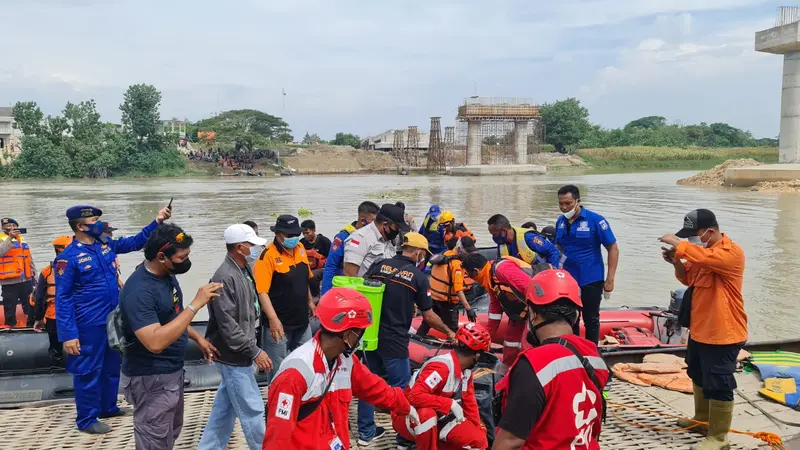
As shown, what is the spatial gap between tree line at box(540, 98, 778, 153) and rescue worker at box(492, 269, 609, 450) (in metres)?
78.0

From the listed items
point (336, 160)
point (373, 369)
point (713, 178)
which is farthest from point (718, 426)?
point (336, 160)

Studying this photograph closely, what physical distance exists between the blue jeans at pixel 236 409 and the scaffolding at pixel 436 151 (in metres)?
63.3

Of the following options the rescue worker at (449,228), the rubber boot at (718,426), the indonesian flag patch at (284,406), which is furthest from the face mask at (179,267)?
the rescue worker at (449,228)

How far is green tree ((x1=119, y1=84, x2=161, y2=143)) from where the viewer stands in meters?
56.6

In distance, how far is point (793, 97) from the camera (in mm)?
37688

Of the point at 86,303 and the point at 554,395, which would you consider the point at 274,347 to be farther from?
the point at 554,395

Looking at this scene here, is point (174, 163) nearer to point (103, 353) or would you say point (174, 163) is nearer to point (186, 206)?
point (186, 206)

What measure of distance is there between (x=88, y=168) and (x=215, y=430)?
58.0m

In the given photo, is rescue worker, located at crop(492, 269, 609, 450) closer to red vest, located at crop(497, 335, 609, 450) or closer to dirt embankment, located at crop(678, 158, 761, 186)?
red vest, located at crop(497, 335, 609, 450)

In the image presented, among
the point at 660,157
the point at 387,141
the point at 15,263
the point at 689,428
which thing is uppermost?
the point at 387,141

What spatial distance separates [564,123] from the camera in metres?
78.7

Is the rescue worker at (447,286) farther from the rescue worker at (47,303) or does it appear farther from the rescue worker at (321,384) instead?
the rescue worker at (47,303)

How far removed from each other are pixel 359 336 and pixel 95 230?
2818 mm

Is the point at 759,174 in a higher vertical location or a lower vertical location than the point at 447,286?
higher
